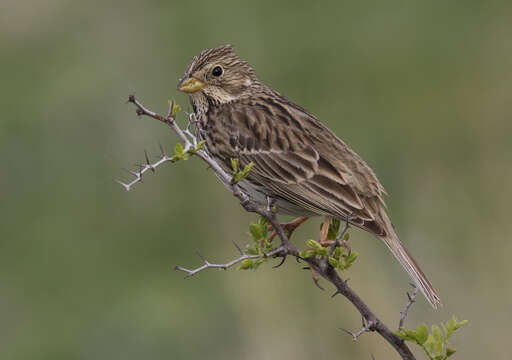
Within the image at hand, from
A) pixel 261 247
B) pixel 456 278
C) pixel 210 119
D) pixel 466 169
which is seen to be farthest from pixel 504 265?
pixel 261 247

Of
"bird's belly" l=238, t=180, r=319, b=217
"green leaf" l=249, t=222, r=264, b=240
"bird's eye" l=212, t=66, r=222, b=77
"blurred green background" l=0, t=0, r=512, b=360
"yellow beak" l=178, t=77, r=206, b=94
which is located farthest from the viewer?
"blurred green background" l=0, t=0, r=512, b=360

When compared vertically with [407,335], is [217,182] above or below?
above

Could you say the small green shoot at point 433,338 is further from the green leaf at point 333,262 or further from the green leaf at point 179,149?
the green leaf at point 179,149

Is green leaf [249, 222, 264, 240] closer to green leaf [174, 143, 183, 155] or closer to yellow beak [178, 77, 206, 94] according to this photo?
green leaf [174, 143, 183, 155]

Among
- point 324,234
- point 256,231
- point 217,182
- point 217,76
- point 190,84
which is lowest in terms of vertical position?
point 256,231

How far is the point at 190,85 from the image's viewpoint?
664cm

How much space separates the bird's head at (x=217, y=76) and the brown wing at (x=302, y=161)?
0.60 ft

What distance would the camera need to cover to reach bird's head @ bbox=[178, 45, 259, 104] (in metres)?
6.73

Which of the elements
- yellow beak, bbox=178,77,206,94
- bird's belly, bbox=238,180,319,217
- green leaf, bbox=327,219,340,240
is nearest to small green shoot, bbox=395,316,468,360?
green leaf, bbox=327,219,340,240

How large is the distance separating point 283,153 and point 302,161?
0.15m

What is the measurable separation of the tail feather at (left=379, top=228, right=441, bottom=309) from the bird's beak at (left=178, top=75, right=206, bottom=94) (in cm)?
160

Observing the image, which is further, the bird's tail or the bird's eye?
the bird's eye

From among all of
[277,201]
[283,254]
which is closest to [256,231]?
[283,254]

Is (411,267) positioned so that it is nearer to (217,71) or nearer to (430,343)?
(430,343)
